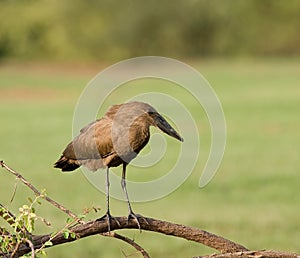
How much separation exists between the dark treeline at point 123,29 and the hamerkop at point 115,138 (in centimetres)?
4595

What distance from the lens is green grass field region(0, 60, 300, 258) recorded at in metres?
8.73

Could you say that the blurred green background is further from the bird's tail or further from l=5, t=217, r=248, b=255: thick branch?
l=5, t=217, r=248, b=255: thick branch

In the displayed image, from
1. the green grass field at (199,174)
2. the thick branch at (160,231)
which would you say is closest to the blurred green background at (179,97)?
the green grass field at (199,174)

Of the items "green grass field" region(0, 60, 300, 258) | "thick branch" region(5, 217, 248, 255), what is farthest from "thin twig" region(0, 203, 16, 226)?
"green grass field" region(0, 60, 300, 258)

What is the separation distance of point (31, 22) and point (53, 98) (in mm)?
21471

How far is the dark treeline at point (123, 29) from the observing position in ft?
160

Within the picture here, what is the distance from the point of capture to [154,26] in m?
49.1

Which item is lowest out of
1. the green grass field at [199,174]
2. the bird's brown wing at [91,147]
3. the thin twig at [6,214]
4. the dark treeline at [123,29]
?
the thin twig at [6,214]

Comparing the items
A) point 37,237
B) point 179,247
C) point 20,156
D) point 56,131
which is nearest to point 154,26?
point 56,131

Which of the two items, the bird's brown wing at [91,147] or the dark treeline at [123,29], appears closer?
the bird's brown wing at [91,147]

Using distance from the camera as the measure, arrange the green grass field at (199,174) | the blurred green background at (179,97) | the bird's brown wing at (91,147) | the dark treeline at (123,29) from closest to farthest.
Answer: the bird's brown wing at (91,147) → the green grass field at (199,174) → the blurred green background at (179,97) → the dark treeline at (123,29)

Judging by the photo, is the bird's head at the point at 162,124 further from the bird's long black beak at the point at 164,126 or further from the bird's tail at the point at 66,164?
the bird's tail at the point at 66,164

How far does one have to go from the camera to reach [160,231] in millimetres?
2420

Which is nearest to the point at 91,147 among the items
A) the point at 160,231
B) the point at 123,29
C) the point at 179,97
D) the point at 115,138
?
the point at 115,138
